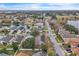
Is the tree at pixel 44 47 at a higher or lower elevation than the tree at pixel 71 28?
lower

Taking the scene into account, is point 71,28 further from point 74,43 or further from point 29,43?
point 29,43

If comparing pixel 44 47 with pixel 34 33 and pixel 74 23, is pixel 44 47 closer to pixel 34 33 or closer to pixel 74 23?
pixel 34 33

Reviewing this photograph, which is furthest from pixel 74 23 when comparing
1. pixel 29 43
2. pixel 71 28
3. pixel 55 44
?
pixel 29 43

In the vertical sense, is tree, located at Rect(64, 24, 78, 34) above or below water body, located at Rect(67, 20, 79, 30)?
below

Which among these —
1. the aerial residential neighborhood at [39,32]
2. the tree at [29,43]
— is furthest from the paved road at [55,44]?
the tree at [29,43]

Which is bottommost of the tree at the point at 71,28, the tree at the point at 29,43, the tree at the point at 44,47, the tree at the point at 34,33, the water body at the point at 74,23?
the tree at the point at 44,47

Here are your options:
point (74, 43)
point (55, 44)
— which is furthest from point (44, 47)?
point (74, 43)

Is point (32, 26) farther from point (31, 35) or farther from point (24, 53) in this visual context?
point (24, 53)

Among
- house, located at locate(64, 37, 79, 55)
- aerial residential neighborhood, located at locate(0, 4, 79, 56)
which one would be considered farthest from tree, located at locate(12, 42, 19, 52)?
house, located at locate(64, 37, 79, 55)

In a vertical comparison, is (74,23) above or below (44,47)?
above

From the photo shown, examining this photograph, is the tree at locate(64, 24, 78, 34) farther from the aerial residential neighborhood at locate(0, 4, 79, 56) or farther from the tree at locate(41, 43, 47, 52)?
the tree at locate(41, 43, 47, 52)

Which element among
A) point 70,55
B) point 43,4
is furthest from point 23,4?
point 70,55

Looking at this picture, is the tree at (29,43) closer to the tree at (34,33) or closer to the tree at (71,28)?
the tree at (34,33)
